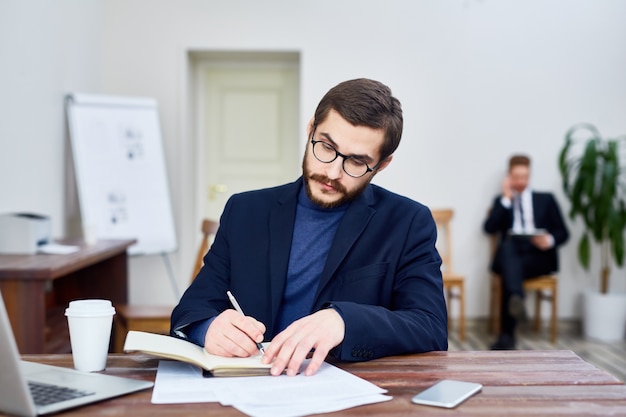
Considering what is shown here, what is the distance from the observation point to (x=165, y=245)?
4.82 m

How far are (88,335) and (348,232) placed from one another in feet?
2.14

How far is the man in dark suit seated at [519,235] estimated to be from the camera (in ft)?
16.4

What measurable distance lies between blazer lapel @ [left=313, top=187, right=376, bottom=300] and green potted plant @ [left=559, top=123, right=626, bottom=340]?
3822 millimetres

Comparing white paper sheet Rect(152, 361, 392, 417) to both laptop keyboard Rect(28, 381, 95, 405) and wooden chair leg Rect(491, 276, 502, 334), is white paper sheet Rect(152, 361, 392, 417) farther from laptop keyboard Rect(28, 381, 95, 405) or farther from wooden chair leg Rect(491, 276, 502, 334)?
wooden chair leg Rect(491, 276, 502, 334)

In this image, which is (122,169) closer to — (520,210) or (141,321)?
(141,321)

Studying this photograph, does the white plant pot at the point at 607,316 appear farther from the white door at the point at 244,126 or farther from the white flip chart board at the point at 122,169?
the white flip chart board at the point at 122,169

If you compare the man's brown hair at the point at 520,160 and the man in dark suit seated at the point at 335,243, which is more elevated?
the man's brown hair at the point at 520,160

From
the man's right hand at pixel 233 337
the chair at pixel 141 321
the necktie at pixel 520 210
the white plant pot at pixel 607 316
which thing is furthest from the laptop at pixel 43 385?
the white plant pot at pixel 607 316

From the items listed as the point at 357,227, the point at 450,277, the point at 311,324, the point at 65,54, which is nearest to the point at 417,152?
the point at 450,277

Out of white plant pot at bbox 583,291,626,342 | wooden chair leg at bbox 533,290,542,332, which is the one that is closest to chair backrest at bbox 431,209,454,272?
wooden chair leg at bbox 533,290,542,332

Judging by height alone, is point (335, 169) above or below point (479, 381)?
above

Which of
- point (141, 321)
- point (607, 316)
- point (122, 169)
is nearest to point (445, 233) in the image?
point (607, 316)

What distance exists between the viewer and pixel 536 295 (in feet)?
18.1

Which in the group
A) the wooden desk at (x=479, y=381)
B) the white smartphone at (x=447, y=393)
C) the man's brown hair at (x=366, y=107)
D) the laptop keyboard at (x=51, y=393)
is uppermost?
the man's brown hair at (x=366, y=107)
